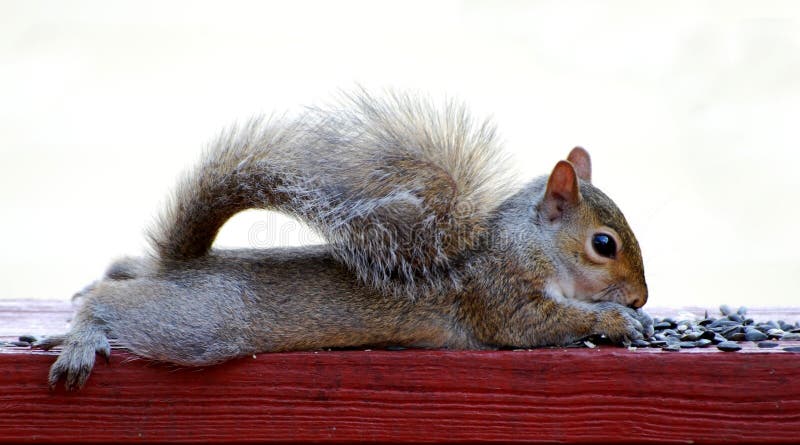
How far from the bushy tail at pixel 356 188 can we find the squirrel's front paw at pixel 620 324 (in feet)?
1.05

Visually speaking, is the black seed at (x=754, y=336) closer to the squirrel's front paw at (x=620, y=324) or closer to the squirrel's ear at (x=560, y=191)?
the squirrel's front paw at (x=620, y=324)

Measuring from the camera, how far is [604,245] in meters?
1.93

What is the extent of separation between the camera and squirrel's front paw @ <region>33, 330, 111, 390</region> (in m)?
1.68

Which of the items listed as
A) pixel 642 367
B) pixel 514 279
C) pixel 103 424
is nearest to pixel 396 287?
pixel 514 279

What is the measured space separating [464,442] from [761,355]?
58cm

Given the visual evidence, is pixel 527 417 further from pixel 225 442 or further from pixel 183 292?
pixel 183 292

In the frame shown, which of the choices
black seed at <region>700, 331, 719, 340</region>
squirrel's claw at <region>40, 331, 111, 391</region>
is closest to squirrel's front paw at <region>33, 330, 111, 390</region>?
squirrel's claw at <region>40, 331, 111, 391</region>

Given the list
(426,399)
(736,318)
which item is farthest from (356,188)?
(736,318)

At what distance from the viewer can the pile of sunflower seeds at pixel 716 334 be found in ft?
5.90

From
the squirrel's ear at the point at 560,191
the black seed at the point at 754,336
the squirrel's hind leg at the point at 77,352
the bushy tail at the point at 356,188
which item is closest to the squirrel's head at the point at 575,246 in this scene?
the squirrel's ear at the point at 560,191

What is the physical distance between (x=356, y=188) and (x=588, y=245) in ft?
1.72

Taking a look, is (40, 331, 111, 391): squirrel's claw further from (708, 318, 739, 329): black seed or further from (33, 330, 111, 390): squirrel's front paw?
(708, 318, 739, 329): black seed

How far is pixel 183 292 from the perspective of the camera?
6.00 feet

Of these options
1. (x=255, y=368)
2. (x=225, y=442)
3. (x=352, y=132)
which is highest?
(x=352, y=132)
